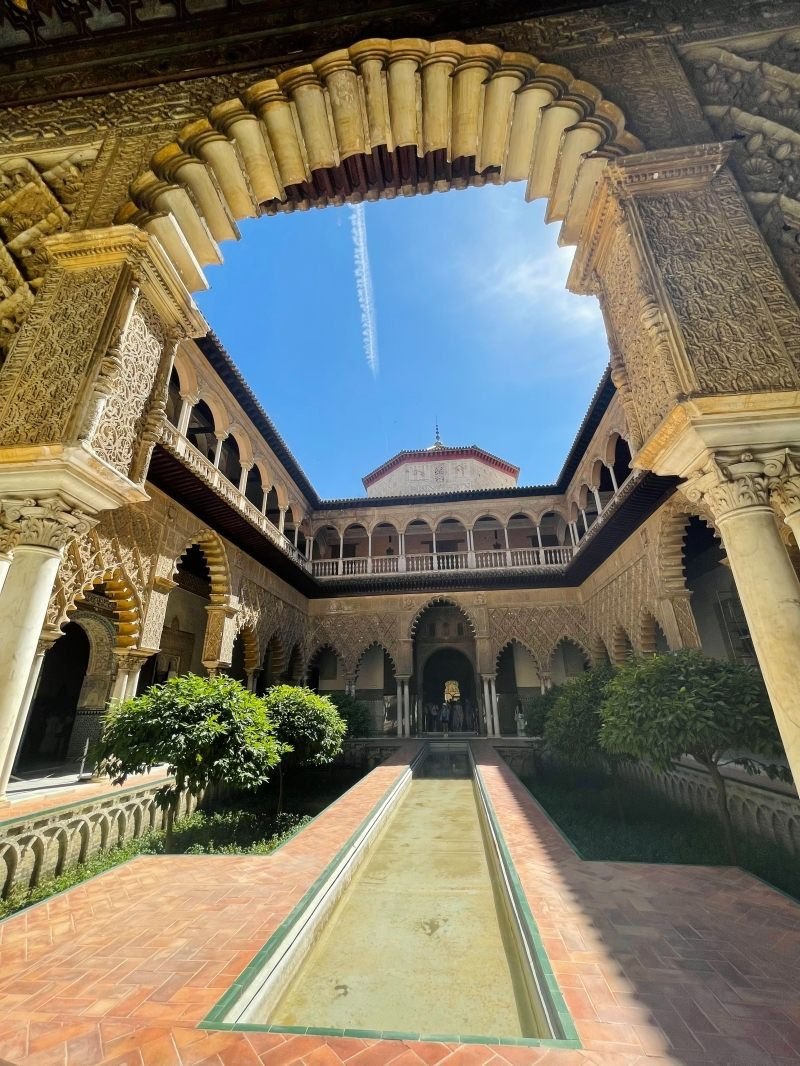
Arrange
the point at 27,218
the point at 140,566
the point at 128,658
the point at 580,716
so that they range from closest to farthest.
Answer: the point at 27,218 → the point at 128,658 → the point at 140,566 → the point at 580,716

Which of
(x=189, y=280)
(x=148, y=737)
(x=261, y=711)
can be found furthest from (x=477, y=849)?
(x=189, y=280)

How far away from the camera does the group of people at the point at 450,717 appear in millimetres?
15898

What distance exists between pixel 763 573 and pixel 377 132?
4.18 metres

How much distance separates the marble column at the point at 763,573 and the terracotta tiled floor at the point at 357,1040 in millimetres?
932

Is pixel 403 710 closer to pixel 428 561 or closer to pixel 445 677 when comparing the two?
pixel 445 677

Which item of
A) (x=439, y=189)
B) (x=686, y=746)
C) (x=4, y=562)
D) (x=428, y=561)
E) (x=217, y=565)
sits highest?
(x=428, y=561)

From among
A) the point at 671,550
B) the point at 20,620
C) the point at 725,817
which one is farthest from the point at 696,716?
the point at 20,620

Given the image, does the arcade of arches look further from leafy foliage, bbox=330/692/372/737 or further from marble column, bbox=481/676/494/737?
marble column, bbox=481/676/494/737

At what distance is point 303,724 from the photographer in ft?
25.3

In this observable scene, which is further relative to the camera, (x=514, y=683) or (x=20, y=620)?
(x=514, y=683)

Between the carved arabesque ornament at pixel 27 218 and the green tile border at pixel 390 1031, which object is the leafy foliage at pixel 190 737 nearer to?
the green tile border at pixel 390 1031

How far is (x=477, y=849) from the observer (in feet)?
15.1

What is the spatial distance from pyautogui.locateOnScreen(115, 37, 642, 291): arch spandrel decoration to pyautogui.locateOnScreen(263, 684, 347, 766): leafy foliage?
20.7 ft

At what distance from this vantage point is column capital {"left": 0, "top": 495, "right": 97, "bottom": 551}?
2583 millimetres
